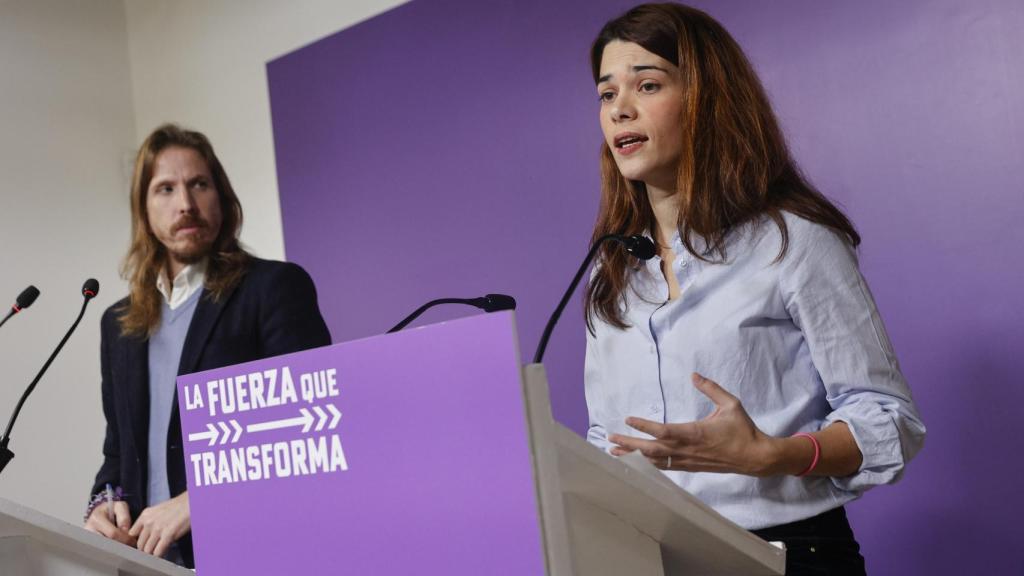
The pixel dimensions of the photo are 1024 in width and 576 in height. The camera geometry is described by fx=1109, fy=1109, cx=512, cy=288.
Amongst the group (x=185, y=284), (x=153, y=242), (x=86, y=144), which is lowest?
(x=185, y=284)

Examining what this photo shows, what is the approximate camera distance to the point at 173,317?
103 inches

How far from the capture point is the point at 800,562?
1507 millimetres

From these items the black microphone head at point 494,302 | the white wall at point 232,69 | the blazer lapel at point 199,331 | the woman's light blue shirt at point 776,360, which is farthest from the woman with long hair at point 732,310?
the white wall at point 232,69

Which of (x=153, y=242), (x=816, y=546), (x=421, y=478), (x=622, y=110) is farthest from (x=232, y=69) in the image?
(x=421, y=478)

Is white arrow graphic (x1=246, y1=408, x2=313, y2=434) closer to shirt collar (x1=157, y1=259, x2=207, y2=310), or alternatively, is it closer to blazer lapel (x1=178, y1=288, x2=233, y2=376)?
blazer lapel (x1=178, y1=288, x2=233, y2=376)

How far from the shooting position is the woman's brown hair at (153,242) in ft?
8.57

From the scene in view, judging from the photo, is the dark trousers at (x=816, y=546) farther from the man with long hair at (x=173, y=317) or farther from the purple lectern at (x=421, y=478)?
the man with long hair at (x=173, y=317)

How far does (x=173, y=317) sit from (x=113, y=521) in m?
0.48

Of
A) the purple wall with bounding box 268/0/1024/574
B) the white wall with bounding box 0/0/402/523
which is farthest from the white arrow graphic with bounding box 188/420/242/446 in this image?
the white wall with bounding box 0/0/402/523

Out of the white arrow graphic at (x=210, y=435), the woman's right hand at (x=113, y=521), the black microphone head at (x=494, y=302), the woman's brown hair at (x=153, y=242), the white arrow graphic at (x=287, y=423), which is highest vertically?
the woman's brown hair at (x=153, y=242)

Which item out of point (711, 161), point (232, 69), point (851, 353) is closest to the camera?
point (851, 353)

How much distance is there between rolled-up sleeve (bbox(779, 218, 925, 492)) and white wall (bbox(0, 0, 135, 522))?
11.8 feet

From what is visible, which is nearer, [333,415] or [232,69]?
[333,415]

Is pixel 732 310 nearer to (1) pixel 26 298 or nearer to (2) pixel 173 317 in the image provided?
(1) pixel 26 298
